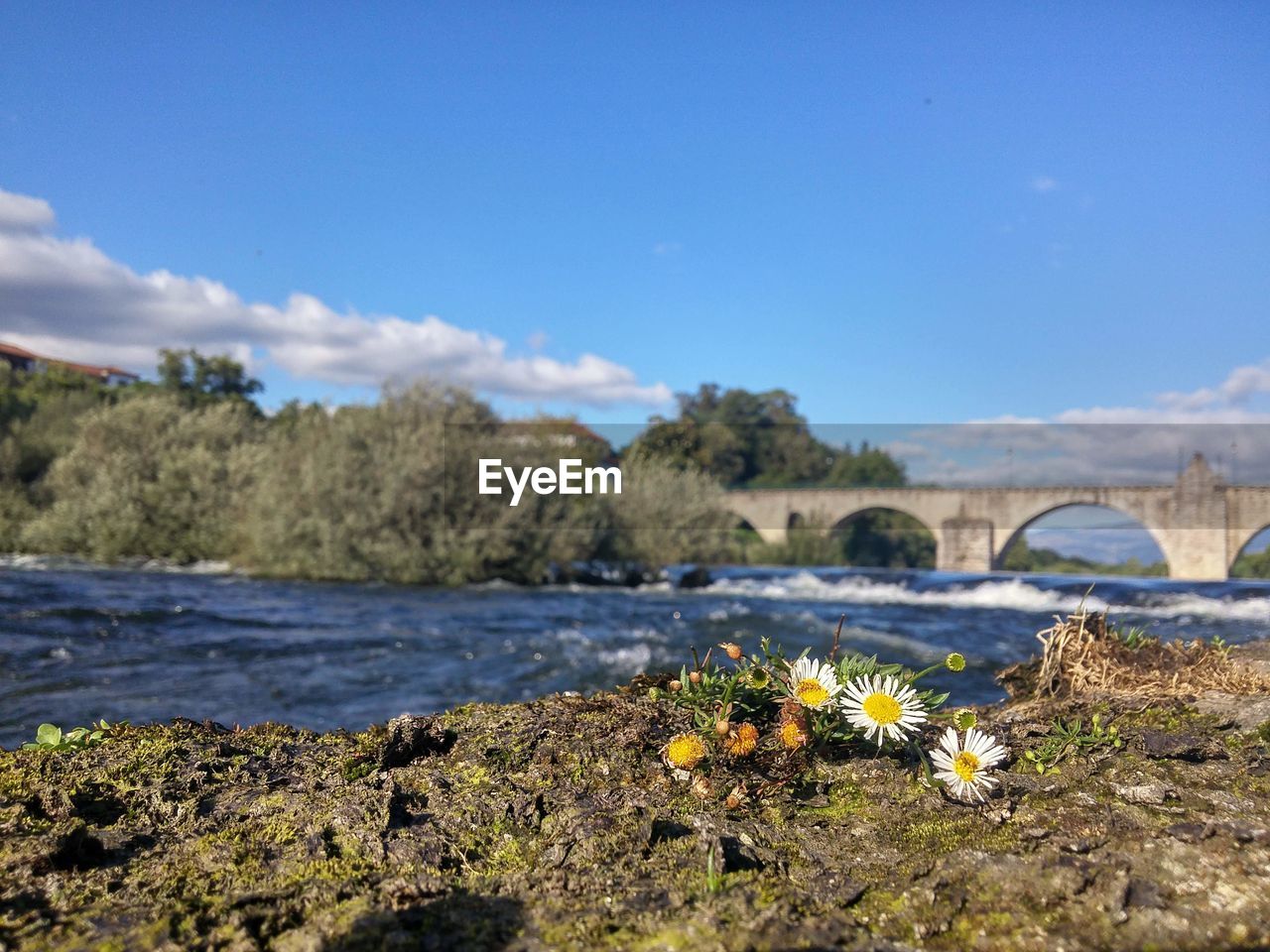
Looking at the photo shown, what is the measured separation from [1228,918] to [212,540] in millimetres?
29905

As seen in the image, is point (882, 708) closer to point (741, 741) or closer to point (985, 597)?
point (741, 741)

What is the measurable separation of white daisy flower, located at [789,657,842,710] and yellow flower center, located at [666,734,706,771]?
277 mm

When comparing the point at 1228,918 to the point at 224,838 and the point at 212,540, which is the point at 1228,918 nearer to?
the point at 224,838

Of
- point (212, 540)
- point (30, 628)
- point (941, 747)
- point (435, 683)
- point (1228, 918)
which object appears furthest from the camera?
point (212, 540)

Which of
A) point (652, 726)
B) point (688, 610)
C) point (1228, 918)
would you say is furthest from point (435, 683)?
point (688, 610)

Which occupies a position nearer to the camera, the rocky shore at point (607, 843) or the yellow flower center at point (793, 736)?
the rocky shore at point (607, 843)

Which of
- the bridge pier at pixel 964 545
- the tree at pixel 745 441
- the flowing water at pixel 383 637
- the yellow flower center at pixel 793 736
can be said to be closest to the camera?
the yellow flower center at pixel 793 736

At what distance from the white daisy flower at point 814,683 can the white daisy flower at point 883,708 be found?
4 centimetres

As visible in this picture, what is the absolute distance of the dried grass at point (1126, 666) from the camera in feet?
8.55

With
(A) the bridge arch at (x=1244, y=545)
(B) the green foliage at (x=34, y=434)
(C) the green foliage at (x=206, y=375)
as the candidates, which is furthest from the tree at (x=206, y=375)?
(A) the bridge arch at (x=1244, y=545)

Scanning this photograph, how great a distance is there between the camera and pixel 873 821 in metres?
1.70

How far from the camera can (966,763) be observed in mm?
1766

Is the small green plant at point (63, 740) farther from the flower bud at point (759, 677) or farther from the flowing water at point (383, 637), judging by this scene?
the flower bud at point (759, 677)

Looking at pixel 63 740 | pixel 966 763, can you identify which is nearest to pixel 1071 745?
pixel 966 763
